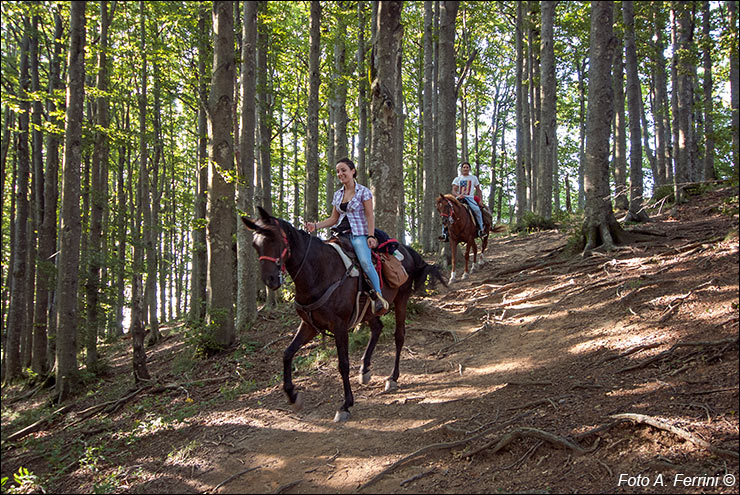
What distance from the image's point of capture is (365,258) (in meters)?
5.99

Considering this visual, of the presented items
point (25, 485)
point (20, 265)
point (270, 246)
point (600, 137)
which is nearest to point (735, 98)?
point (600, 137)

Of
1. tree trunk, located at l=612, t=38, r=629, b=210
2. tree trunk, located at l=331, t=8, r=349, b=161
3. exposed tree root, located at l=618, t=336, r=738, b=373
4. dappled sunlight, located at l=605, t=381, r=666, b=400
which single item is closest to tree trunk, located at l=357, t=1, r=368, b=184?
tree trunk, located at l=331, t=8, r=349, b=161

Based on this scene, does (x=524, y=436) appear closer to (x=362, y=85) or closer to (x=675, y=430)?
(x=675, y=430)

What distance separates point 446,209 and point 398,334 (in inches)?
216

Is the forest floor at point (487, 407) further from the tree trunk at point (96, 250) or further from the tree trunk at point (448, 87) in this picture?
the tree trunk at point (448, 87)

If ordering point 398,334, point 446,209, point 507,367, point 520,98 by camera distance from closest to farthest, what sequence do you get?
1. point 507,367
2. point 398,334
3. point 446,209
4. point 520,98

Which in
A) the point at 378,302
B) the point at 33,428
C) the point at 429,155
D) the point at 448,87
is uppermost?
the point at 448,87

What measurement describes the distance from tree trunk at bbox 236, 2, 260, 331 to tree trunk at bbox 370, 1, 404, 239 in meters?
4.03

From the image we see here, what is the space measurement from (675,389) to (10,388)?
60.7 ft

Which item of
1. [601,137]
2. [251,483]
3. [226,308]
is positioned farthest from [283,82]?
[251,483]

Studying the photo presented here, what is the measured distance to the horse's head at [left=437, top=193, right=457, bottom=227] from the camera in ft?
37.6

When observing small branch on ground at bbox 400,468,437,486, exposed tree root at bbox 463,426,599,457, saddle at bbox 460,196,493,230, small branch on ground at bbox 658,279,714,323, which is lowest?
small branch on ground at bbox 400,468,437,486

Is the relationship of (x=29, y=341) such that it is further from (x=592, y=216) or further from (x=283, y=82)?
(x=592, y=216)

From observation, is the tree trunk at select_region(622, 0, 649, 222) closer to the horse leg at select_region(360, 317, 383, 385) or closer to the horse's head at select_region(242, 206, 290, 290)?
the horse leg at select_region(360, 317, 383, 385)
